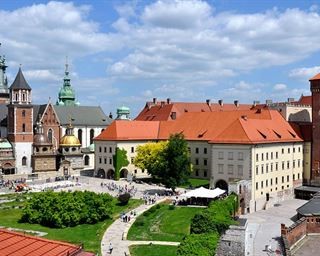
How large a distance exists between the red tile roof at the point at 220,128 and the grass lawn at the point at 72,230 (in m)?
18.0

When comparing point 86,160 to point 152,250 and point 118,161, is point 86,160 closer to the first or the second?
point 118,161

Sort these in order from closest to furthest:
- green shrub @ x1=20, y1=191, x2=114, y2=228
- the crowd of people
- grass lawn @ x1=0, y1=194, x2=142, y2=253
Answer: grass lawn @ x1=0, y1=194, x2=142, y2=253 → green shrub @ x1=20, y1=191, x2=114, y2=228 → the crowd of people

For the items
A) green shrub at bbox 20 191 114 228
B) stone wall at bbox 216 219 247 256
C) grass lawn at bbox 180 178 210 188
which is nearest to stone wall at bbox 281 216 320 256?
stone wall at bbox 216 219 247 256

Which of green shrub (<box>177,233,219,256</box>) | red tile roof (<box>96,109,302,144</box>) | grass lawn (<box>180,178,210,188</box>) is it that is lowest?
green shrub (<box>177,233,219,256</box>)

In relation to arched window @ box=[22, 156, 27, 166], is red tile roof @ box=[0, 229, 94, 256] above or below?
above

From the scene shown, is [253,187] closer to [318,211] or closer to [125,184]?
[318,211]

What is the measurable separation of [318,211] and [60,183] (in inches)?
1447

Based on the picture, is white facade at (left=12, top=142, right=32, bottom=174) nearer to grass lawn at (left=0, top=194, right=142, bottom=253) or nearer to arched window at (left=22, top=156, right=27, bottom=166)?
arched window at (left=22, top=156, right=27, bottom=166)

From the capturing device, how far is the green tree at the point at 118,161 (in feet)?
236

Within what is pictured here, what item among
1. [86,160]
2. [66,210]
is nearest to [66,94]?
[86,160]

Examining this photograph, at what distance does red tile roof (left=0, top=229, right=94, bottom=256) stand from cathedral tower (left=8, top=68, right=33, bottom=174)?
6506cm

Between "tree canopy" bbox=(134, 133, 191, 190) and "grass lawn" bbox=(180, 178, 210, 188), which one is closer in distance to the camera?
"tree canopy" bbox=(134, 133, 191, 190)

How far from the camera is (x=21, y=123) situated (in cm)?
7900

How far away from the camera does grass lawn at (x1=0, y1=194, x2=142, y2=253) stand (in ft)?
126
